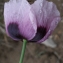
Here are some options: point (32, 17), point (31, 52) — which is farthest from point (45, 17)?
point (31, 52)

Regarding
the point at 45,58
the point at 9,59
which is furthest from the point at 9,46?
the point at 45,58

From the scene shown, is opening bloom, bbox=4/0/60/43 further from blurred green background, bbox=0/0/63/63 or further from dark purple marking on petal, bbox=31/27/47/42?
blurred green background, bbox=0/0/63/63

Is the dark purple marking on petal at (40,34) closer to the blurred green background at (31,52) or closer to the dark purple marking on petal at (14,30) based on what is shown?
the dark purple marking on petal at (14,30)

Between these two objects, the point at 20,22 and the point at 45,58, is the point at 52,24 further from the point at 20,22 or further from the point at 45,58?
the point at 45,58

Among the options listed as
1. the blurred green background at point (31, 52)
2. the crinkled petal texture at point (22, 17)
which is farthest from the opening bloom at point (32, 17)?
the blurred green background at point (31, 52)

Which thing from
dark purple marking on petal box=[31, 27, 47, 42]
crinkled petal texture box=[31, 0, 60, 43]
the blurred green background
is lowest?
the blurred green background

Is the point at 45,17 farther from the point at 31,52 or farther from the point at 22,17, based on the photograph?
the point at 31,52

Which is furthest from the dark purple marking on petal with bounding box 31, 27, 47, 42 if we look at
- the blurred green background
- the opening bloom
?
the blurred green background

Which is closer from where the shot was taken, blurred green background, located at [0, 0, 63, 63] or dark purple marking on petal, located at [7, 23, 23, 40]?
dark purple marking on petal, located at [7, 23, 23, 40]
